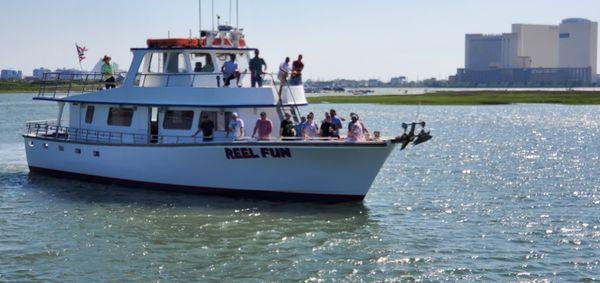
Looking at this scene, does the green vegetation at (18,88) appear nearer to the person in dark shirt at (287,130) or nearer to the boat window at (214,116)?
the boat window at (214,116)

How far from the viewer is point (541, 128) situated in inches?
2657

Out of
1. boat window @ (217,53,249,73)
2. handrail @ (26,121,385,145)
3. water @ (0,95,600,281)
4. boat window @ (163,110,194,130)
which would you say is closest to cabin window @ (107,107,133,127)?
handrail @ (26,121,385,145)

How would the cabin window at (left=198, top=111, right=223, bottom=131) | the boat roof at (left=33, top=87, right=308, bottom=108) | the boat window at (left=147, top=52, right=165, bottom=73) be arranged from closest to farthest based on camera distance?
the boat roof at (left=33, top=87, right=308, bottom=108), the cabin window at (left=198, top=111, right=223, bottom=131), the boat window at (left=147, top=52, right=165, bottom=73)

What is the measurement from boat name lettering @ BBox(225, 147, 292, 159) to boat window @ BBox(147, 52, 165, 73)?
16.8 ft

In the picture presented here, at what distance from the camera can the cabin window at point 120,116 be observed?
2778 centimetres

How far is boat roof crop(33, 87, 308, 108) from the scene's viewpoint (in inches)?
1004

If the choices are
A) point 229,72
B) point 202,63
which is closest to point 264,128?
point 229,72

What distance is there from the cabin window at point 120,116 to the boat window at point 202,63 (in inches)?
103

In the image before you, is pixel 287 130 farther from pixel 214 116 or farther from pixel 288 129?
pixel 214 116

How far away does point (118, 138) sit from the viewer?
27.8m

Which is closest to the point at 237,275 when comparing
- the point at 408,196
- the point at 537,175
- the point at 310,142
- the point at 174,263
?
the point at 174,263

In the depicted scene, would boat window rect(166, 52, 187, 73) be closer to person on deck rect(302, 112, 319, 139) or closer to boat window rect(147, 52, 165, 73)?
boat window rect(147, 52, 165, 73)

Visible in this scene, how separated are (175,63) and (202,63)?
86cm

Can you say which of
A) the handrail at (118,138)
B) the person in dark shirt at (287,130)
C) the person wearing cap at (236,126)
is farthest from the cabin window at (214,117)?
the person in dark shirt at (287,130)
